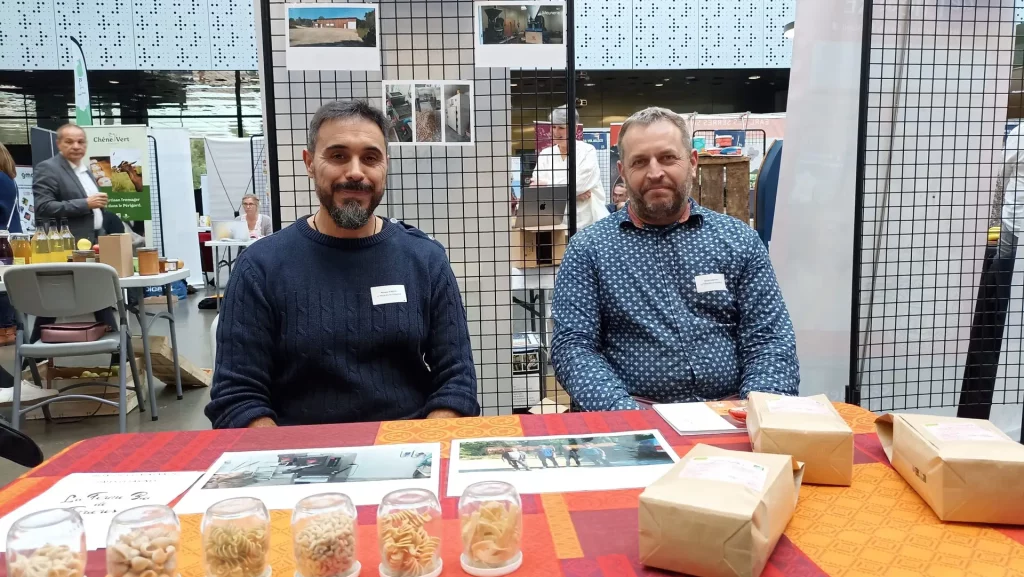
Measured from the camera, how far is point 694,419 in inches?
51.3

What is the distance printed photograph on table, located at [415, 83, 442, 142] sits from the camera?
2352mm

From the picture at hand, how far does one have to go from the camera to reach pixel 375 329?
1.72 m

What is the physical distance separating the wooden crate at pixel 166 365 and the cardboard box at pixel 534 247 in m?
2.47

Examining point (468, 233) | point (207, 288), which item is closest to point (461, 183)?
point (468, 233)

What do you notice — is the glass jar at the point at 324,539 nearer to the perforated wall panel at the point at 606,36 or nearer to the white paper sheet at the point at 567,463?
the white paper sheet at the point at 567,463

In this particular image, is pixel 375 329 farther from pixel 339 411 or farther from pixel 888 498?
pixel 888 498

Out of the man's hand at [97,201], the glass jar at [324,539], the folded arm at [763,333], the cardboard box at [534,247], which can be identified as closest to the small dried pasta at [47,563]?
the glass jar at [324,539]

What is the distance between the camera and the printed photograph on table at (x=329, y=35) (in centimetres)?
219

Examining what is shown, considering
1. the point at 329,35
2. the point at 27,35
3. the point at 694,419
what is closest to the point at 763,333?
the point at 694,419

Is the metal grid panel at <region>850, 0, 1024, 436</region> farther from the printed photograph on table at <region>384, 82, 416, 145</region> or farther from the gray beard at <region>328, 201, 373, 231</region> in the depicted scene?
the gray beard at <region>328, 201, 373, 231</region>

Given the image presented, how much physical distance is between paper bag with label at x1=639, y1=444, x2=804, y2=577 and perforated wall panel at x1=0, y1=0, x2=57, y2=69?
11.6 metres

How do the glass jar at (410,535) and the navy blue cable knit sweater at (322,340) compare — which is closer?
the glass jar at (410,535)

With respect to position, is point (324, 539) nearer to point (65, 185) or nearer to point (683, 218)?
point (683, 218)

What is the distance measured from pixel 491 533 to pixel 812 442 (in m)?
0.52
